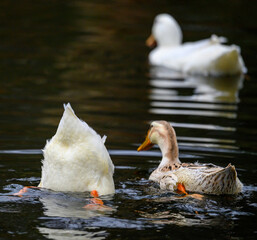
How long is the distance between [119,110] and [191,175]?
3.89 m

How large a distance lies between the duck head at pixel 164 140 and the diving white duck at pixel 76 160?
1655 millimetres

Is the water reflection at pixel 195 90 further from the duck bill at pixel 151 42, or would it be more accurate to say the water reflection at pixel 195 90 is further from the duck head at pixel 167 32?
the duck bill at pixel 151 42

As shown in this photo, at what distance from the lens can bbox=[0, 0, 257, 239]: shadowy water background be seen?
5.32 m

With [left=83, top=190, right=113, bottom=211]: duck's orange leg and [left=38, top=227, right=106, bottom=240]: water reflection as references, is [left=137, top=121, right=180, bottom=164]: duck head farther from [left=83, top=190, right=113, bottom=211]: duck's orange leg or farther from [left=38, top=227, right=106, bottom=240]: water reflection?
[left=38, top=227, right=106, bottom=240]: water reflection

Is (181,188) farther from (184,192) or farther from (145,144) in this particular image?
(145,144)

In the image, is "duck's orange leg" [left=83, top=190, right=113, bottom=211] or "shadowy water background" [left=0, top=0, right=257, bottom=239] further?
"duck's orange leg" [left=83, top=190, right=113, bottom=211]

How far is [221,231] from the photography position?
5.17 metres

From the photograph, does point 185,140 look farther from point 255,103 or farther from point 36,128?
point 255,103

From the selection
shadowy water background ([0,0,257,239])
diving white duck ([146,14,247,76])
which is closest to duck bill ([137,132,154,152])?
shadowy water background ([0,0,257,239])

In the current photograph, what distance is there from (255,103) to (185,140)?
3.11 meters

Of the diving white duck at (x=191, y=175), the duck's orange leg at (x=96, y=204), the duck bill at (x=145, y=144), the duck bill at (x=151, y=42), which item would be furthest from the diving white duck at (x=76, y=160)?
the duck bill at (x=151, y=42)

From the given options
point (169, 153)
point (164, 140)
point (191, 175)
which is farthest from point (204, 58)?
point (191, 175)

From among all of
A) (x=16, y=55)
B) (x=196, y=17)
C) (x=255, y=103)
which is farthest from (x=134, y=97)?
(x=196, y=17)

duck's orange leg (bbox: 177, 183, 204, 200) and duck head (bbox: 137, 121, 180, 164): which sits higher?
duck head (bbox: 137, 121, 180, 164)
